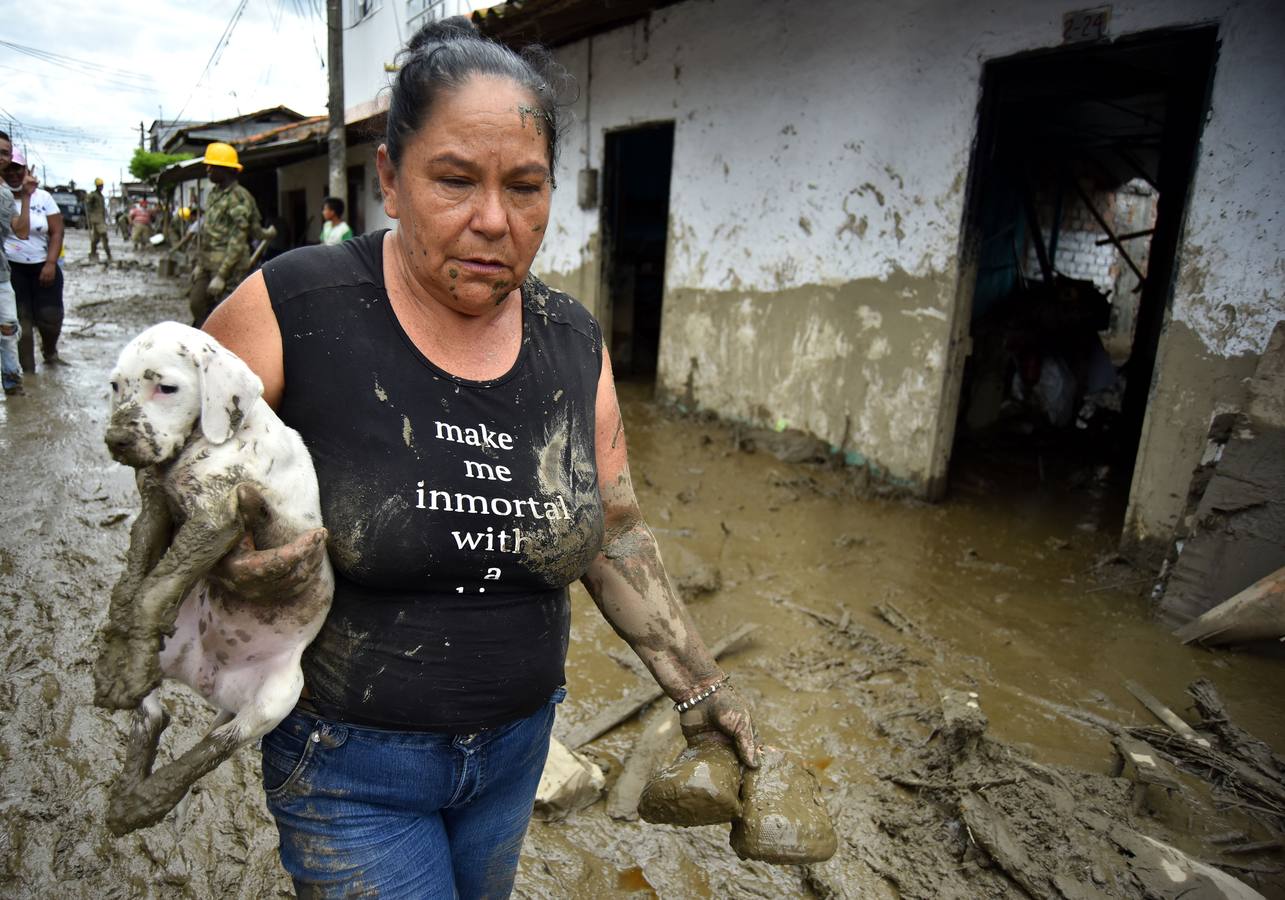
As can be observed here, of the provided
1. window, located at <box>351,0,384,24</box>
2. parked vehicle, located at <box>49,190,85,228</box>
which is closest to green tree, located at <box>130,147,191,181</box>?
parked vehicle, located at <box>49,190,85,228</box>

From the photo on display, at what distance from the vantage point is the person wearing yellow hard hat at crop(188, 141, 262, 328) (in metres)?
8.18

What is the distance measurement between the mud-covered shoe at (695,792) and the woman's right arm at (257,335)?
982 mm

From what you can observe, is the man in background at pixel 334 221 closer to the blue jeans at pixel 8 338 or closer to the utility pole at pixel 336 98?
the utility pole at pixel 336 98

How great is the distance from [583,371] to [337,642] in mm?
636

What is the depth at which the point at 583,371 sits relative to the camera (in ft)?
4.80

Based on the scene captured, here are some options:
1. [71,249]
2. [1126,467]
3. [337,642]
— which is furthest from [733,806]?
[71,249]

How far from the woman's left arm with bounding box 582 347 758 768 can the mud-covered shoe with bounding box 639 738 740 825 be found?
7 centimetres

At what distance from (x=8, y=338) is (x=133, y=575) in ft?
21.8

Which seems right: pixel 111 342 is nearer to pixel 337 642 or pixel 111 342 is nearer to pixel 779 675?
pixel 779 675

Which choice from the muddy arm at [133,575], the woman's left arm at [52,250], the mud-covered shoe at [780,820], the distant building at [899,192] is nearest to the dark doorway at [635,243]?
the distant building at [899,192]

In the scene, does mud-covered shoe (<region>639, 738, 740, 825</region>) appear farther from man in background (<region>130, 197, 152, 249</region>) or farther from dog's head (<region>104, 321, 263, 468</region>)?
man in background (<region>130, 197, 152, 249</region>)

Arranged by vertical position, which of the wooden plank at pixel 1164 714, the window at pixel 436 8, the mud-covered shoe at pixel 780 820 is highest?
the window at pixel 436 8

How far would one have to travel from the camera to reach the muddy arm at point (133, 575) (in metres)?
0.99

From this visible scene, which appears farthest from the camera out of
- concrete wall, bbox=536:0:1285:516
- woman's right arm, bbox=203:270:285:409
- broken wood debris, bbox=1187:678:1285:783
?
concrete wall, bbox=536:0:1285:516
